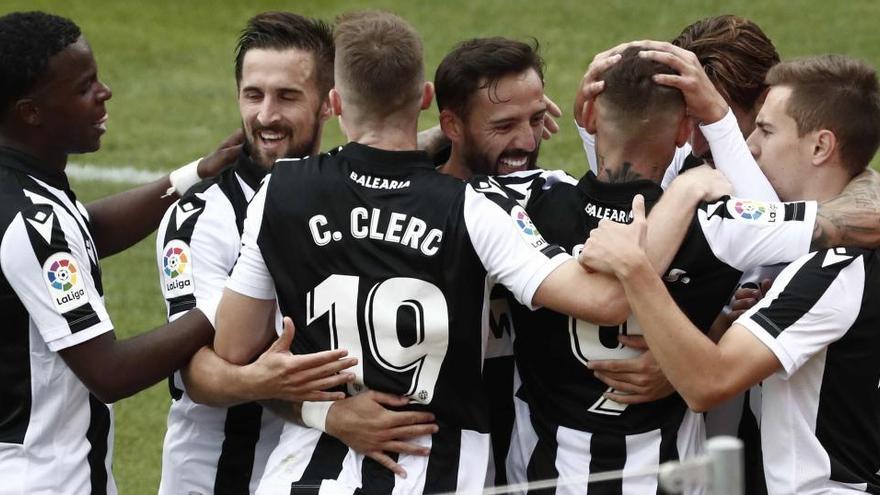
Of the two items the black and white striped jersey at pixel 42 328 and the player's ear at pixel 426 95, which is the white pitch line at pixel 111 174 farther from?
the player's ear at pixel 426 95

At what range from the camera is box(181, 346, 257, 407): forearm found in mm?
4715

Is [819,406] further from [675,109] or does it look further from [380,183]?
[380,183]

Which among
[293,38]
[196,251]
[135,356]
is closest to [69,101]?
[196,251]

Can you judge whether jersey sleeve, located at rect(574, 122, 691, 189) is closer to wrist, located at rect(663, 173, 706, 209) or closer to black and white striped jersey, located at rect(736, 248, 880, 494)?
wrist, located at rect(663, 173, 706, 209)

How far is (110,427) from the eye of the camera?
5.16 meters

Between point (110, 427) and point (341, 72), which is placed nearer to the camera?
point (341, 72)

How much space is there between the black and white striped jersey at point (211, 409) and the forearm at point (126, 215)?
39 cm

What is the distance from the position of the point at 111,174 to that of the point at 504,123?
26.6 feet

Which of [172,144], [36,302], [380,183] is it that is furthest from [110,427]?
[172,144]

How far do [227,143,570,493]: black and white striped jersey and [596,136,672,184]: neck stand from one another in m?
0.34

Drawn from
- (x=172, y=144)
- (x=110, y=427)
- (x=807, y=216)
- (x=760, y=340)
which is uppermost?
(x=807, y=216)


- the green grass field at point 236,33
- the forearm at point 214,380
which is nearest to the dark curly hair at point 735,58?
the forearm at point 214,380

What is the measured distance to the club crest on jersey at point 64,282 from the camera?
468cm

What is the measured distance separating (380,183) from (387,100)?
267 mm
